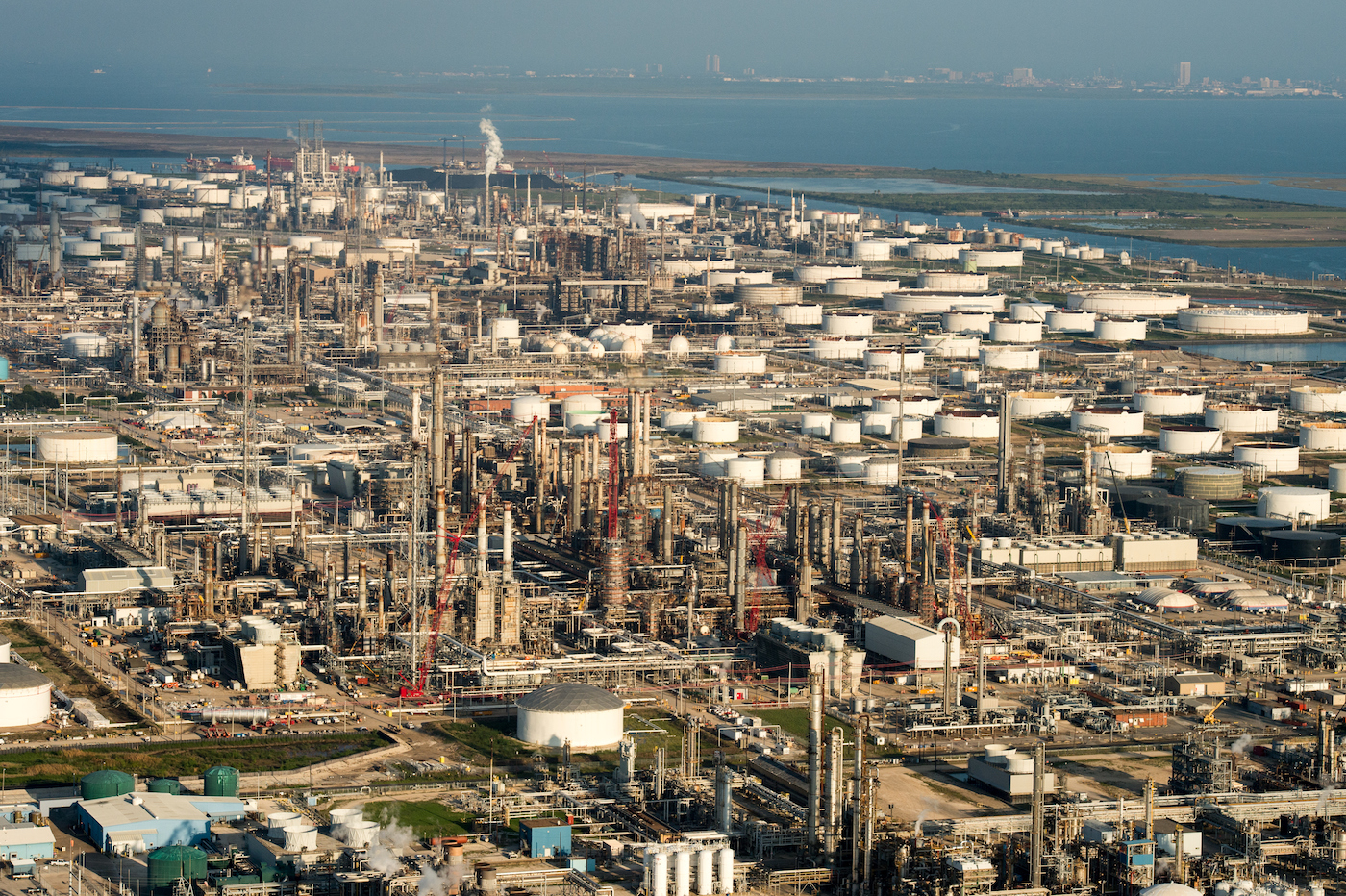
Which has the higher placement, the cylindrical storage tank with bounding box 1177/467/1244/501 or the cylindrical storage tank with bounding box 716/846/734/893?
the cylindrical storage tank with bounding box 716/846/734/893

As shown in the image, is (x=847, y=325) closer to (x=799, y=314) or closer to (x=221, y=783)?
(x=799, y=314)

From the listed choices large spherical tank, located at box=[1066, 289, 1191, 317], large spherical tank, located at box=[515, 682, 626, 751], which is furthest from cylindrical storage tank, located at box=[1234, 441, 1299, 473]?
large spherical tank, located at box=[1066, 289, 1191, 317]

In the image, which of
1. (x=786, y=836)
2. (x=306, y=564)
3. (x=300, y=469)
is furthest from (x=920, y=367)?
(x=786, y=836)

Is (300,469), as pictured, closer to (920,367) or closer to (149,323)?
(149,323)

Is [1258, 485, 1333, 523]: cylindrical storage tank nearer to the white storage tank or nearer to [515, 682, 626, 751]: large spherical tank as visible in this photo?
[515, 682, 626, 751]: large spherical tank

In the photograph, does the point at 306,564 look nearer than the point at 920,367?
Yes

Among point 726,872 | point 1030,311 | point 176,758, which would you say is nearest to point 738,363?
point 1030,311
